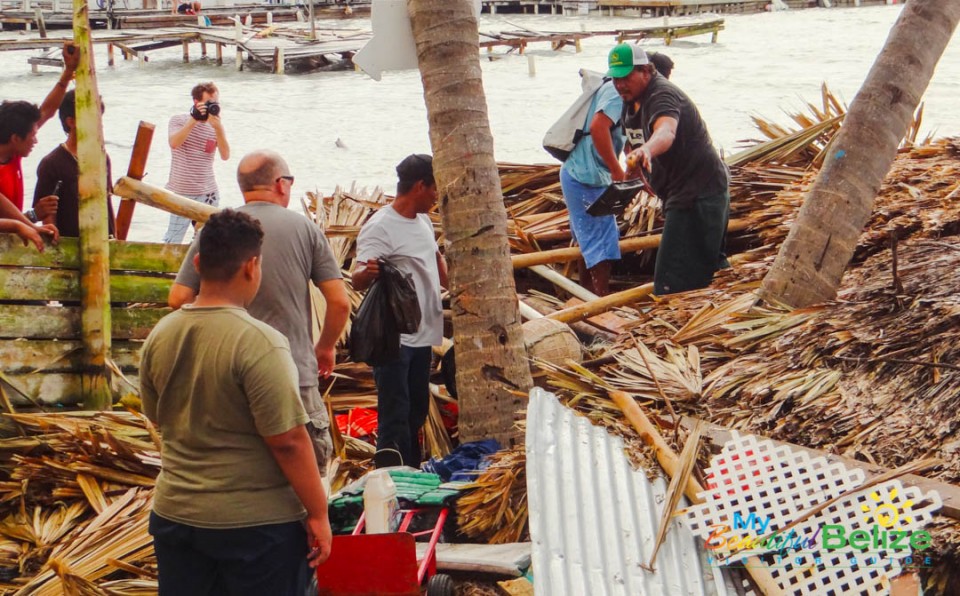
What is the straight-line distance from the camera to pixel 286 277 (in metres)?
4.18

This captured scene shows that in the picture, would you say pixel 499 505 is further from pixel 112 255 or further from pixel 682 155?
pixel 112 255

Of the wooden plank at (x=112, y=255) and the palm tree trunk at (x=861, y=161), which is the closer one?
the palm tree trunk at (x=861, y=161)

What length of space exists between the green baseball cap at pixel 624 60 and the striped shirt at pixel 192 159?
17.1ft

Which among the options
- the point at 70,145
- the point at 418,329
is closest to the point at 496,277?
the point at 418,329

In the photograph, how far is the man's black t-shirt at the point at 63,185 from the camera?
6.32 metres

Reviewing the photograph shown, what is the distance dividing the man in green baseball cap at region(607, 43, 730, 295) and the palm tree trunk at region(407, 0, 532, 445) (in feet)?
3.26

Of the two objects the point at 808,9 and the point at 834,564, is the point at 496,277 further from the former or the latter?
the point at 808,9

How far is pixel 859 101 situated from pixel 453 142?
7.35 feet

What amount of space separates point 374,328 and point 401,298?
0.20 m

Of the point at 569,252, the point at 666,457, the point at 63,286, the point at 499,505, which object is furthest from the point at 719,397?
the point at 63,286

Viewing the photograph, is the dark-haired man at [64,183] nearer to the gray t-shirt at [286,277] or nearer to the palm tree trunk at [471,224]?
the palm tree trunk at [471,224]

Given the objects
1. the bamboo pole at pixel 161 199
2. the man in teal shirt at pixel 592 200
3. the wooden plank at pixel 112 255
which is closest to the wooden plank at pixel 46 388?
the wooden plank at pixel 112 255

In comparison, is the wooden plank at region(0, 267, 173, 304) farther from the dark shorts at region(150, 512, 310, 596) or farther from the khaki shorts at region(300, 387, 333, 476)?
the dark shorts at region(150, 512, 310, 596)

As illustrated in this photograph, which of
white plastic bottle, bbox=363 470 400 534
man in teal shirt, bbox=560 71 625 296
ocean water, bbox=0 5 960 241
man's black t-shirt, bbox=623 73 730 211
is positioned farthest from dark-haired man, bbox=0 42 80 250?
ocean water, bbox=0 5 960 241
